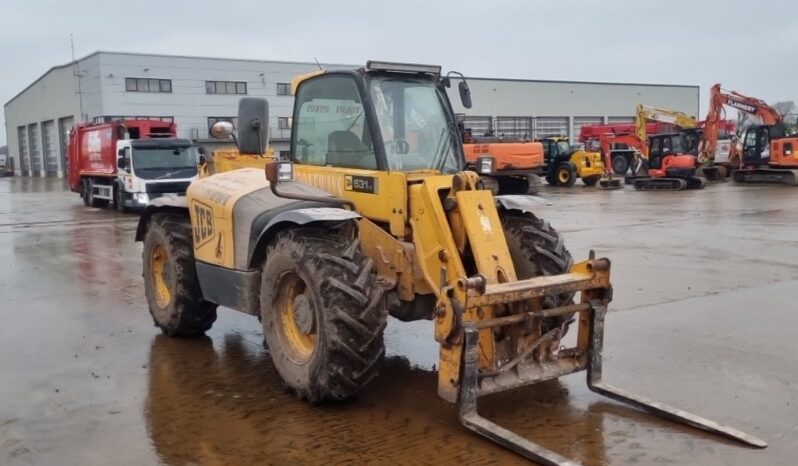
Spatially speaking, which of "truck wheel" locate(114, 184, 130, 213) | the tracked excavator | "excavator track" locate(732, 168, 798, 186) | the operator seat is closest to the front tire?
the tracked excavator

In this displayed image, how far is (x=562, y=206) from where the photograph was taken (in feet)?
73.6

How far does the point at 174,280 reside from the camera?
6.93 metres

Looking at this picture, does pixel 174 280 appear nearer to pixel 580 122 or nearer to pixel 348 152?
pixel 348 152

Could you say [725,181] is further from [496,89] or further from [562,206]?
[496,89]

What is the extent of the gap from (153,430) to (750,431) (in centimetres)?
376

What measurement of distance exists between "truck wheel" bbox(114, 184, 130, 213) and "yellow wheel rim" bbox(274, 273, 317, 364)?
1831 cm

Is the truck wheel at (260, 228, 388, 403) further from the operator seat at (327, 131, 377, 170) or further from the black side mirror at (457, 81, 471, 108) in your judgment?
the black side mirror at (457, 81, 471, 108)

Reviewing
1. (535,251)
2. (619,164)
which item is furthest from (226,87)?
(535,251)

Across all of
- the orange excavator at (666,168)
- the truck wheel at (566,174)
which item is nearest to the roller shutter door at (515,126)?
the truck wheel at (566,174)

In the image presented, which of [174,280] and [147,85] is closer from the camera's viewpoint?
[174,280]

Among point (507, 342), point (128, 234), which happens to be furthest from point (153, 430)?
point (128, 234)

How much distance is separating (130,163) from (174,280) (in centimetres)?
1596

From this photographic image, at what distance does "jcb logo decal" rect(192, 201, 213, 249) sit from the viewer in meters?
6.42

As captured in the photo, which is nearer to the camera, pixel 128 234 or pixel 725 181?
pixel 128 234
